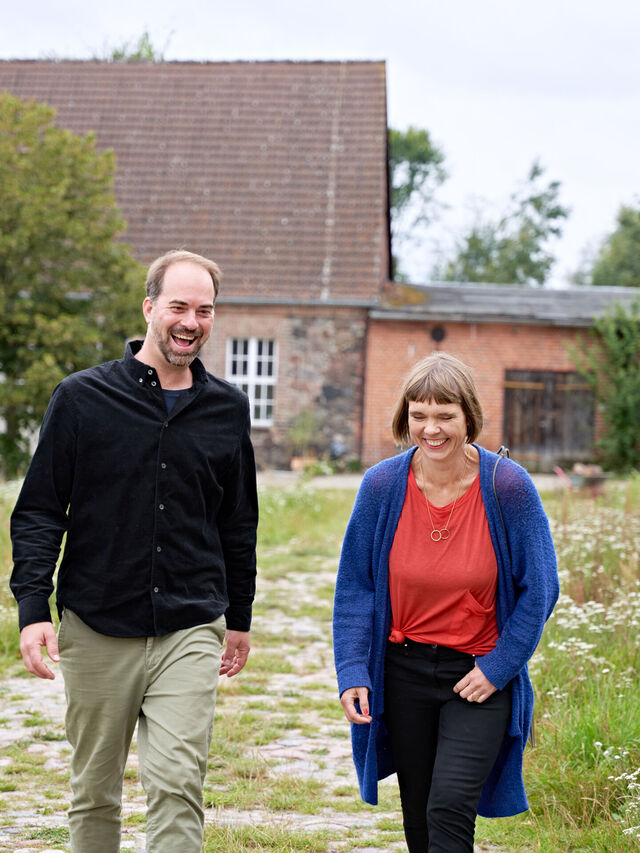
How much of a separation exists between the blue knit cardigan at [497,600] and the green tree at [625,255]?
36973 millimetres

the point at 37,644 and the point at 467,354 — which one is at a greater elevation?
the point at 467,354

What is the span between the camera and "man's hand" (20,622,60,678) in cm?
330

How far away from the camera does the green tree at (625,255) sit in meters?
39.2

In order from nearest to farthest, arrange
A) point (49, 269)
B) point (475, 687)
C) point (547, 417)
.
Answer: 1. point (475, 687)
2. point (49, 269)
3. point (547, 417)

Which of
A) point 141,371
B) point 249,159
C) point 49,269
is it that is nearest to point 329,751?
point 141,371

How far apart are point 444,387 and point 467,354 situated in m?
19.6

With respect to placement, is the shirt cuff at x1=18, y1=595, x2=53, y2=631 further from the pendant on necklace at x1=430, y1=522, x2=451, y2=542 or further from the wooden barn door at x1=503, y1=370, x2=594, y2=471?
the wooden barn door at x1=503, y1=370, x2=594, y2=471

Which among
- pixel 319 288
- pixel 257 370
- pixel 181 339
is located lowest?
pixel 257 370

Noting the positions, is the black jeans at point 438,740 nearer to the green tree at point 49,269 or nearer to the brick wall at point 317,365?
the green tree at point 49,269

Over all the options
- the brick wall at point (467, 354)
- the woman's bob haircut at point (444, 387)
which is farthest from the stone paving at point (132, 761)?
the brick wall at point (467, 354)

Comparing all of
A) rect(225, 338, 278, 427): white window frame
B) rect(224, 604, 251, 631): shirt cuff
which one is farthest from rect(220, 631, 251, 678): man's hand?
rect(225, 338, 278, 427): white window frame

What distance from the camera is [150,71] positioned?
26422 mm

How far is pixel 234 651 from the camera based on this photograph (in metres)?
3.94

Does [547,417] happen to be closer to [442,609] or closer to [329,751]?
[329,751]
